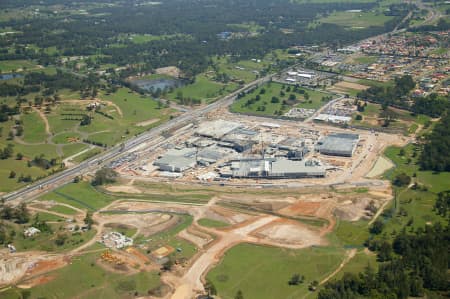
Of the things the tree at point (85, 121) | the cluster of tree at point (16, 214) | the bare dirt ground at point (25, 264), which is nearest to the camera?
the bare dirt ground at point (25, 264)

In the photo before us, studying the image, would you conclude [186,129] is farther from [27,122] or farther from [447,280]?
[447,280]

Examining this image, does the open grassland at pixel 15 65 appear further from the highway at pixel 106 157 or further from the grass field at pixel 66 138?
the highway at pixel 106 157

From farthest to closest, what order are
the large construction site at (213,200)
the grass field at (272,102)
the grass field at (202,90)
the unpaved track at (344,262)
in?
the grass field at (202,90) → the grass field at (272,102) → the large construction site at (213,200) → the unpaved track at (344,262)

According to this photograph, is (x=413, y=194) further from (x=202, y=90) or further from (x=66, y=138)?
(x=202, y=90)

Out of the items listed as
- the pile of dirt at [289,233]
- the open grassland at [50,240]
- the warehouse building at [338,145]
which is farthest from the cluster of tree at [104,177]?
the warehouse building at [338,145]

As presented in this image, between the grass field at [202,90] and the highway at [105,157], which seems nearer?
the highway at [105,157]

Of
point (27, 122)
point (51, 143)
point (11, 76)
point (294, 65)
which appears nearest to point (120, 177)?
point (51, 143)

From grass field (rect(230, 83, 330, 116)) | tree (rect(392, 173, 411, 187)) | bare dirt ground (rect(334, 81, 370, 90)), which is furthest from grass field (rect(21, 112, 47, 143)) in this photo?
bare dirt ground (rect(334, 81, 370, 90))

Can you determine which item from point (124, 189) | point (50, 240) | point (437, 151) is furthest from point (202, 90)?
point (50, 240)
